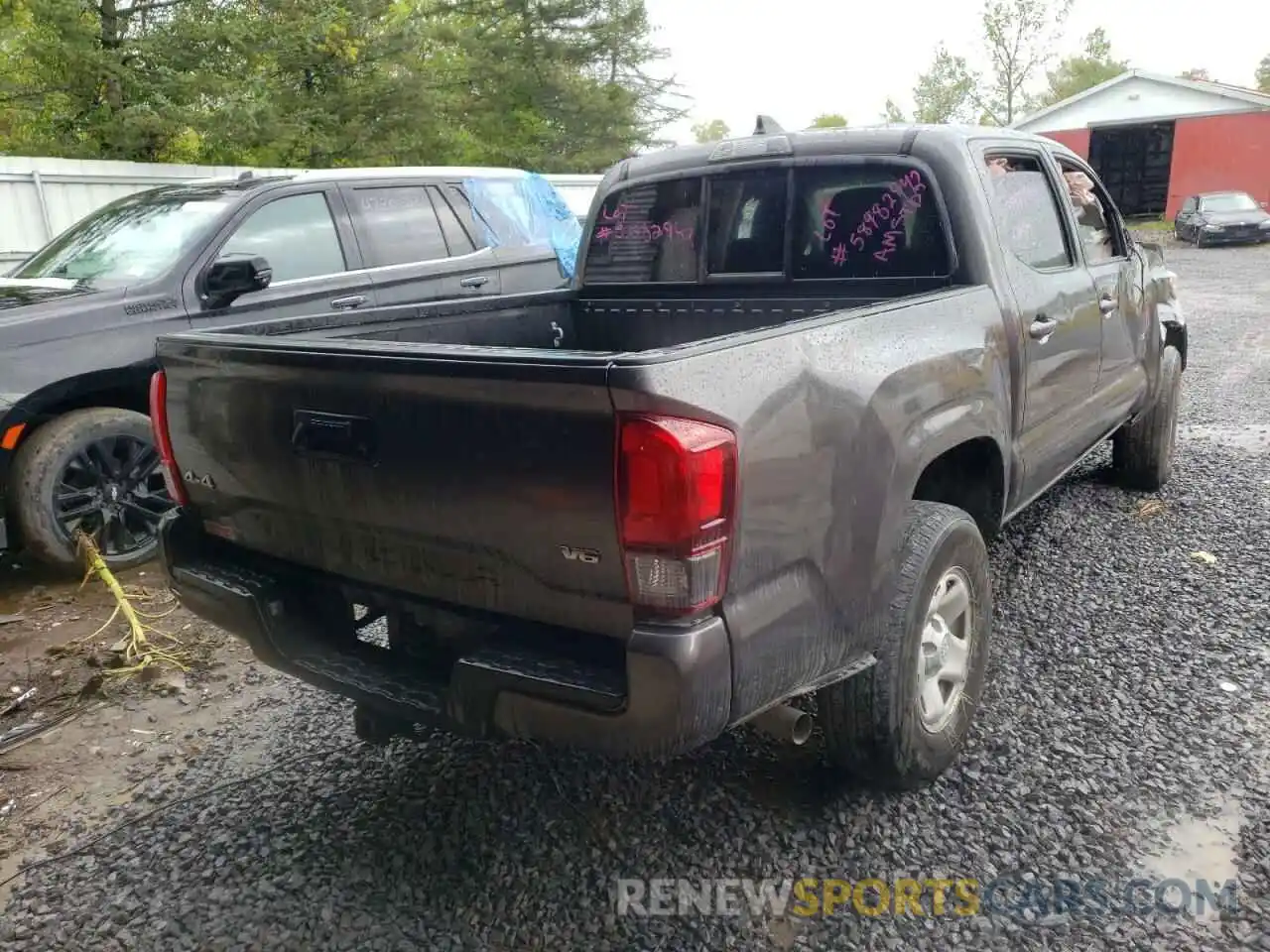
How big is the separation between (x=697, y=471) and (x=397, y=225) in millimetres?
4925

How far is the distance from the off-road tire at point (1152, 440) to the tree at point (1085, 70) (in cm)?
6747

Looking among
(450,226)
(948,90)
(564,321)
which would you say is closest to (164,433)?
(564,321)

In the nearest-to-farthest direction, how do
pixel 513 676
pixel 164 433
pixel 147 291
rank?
pixel 513 676, pixel 164 433, pixel 147 291

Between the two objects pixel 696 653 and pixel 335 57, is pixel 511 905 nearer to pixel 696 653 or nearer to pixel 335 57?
pixel 696 653

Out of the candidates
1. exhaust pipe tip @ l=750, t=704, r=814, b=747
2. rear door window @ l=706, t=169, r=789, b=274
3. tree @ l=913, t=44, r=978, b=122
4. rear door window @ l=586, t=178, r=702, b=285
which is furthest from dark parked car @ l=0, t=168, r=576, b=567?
tree @ l=913, t=44, r=978, b=122

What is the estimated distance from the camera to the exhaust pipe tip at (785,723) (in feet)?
7.80

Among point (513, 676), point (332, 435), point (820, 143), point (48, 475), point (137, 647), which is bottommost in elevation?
point (137, 647)

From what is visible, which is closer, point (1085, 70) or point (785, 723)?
point (785, 723)

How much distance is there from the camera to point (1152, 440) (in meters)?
5.27

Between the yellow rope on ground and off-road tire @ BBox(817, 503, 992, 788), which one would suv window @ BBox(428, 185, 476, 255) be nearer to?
the yellow rope on ground

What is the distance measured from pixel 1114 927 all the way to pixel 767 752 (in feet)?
3.46

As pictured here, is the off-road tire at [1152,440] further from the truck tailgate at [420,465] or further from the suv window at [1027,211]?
the truck tailgate at [420,465]

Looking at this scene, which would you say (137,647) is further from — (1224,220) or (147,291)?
(1224,220)

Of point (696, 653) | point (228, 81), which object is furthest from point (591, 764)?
point (228, 81)
